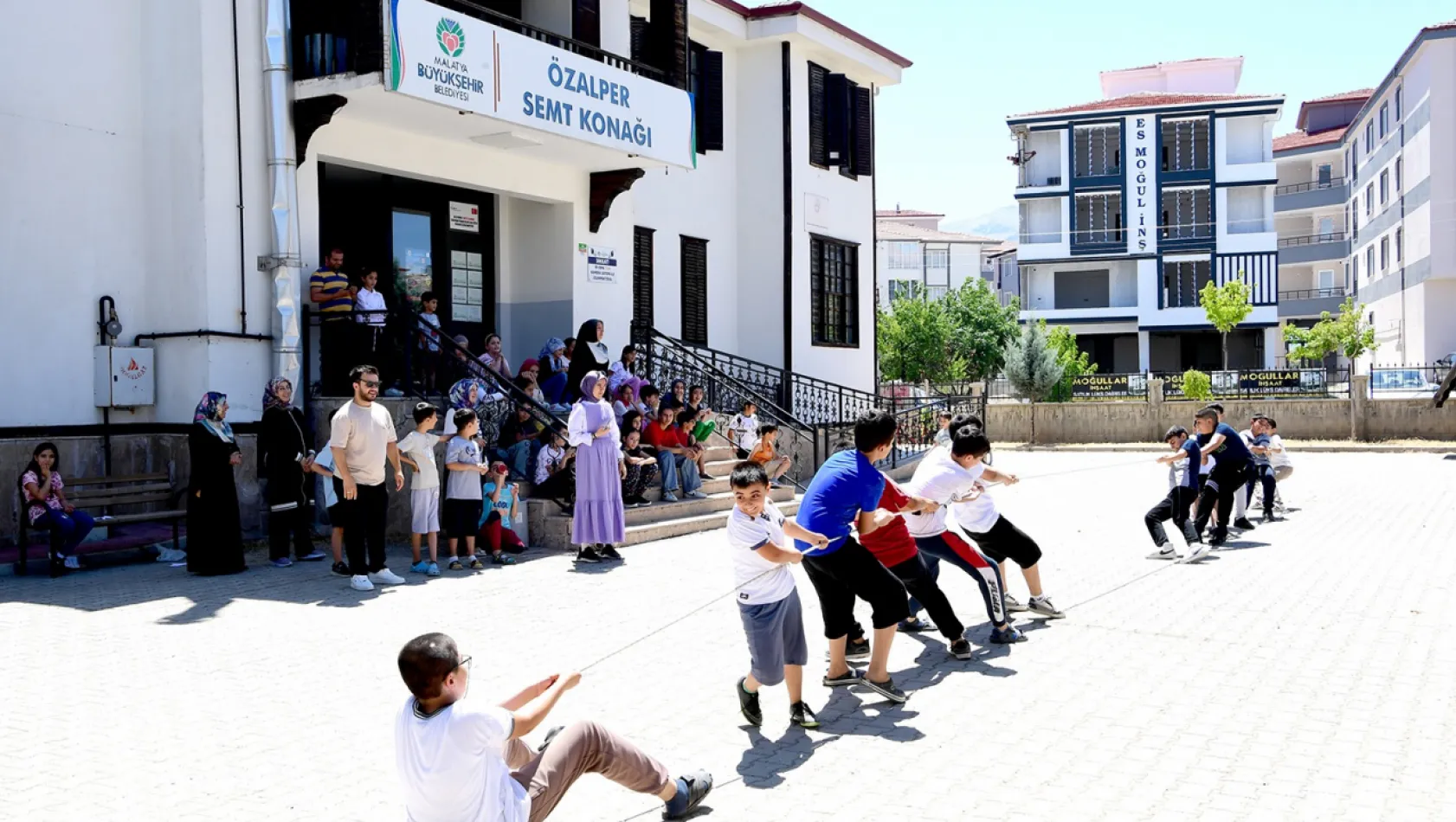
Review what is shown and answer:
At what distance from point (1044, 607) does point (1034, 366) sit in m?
32.9

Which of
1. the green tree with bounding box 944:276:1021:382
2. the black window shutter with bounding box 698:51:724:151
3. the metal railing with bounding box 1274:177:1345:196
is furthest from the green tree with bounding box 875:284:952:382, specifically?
the black window shutter with bounding box 698:51:724:151

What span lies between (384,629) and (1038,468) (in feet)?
64.5

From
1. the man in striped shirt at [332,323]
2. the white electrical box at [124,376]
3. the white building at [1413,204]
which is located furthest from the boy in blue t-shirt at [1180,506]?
the white building at [1413,204]

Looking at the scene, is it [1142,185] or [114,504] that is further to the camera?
[1142,185]

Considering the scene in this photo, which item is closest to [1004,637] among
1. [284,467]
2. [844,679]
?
[844,679]

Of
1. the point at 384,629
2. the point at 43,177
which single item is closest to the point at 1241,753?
the point at 384,629

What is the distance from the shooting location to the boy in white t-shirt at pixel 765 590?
6152 millimetres

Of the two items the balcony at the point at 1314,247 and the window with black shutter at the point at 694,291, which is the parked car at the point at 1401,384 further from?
the balcony at the point at 1314,247

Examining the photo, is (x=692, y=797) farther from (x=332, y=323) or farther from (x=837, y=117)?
(x=837, y=117)

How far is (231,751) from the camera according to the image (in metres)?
5.88

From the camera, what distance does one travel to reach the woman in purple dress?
38.1 ft

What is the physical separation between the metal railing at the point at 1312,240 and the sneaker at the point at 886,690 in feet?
219

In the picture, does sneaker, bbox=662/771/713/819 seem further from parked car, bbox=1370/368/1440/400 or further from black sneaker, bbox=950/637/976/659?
parked car, bbox=1370/368/1440/400

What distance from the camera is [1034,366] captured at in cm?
4072
